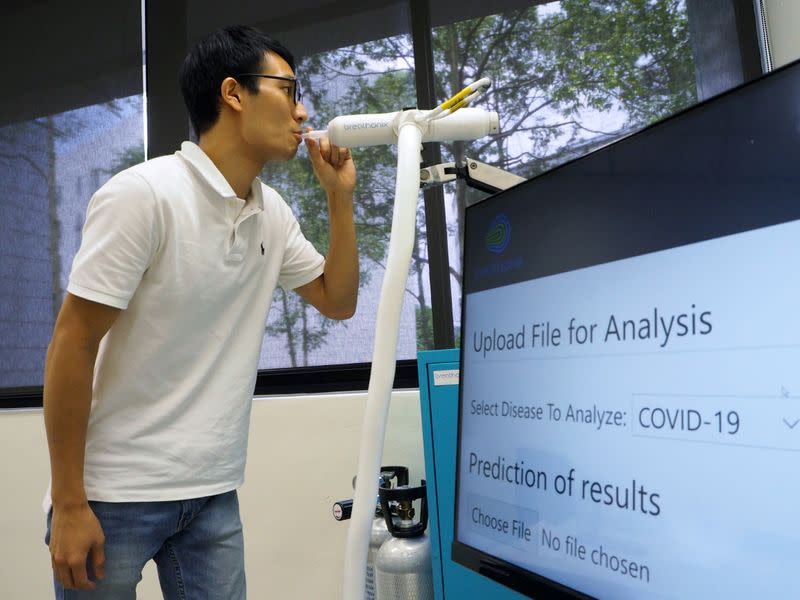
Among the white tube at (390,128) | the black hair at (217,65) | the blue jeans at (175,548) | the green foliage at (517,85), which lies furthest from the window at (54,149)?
the white tube at (390,128)

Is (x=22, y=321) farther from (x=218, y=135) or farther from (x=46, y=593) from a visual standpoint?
(x=218, y=135)

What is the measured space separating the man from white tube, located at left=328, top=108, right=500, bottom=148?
419mm

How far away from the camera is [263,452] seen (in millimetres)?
2201

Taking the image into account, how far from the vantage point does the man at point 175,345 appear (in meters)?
1.04

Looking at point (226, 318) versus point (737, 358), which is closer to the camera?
point (737, 358)

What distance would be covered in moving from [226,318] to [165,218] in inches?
7.6

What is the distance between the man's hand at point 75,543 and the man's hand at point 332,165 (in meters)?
0.64

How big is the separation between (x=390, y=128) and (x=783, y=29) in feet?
5.44

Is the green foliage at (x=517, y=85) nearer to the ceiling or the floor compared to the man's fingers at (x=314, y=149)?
nearer to the ceiling

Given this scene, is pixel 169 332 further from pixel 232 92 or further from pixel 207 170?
pixel 232 92

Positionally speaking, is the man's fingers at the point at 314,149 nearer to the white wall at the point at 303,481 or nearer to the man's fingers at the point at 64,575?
the man's fingers at the point at 64,575

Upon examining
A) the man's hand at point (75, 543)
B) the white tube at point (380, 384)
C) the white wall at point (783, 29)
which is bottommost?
the man's hand at point (75, 543)

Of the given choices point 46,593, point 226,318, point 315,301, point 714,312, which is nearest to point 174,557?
point 226,318

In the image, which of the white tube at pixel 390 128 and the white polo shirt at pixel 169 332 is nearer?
the white tube at pixel 390 128
